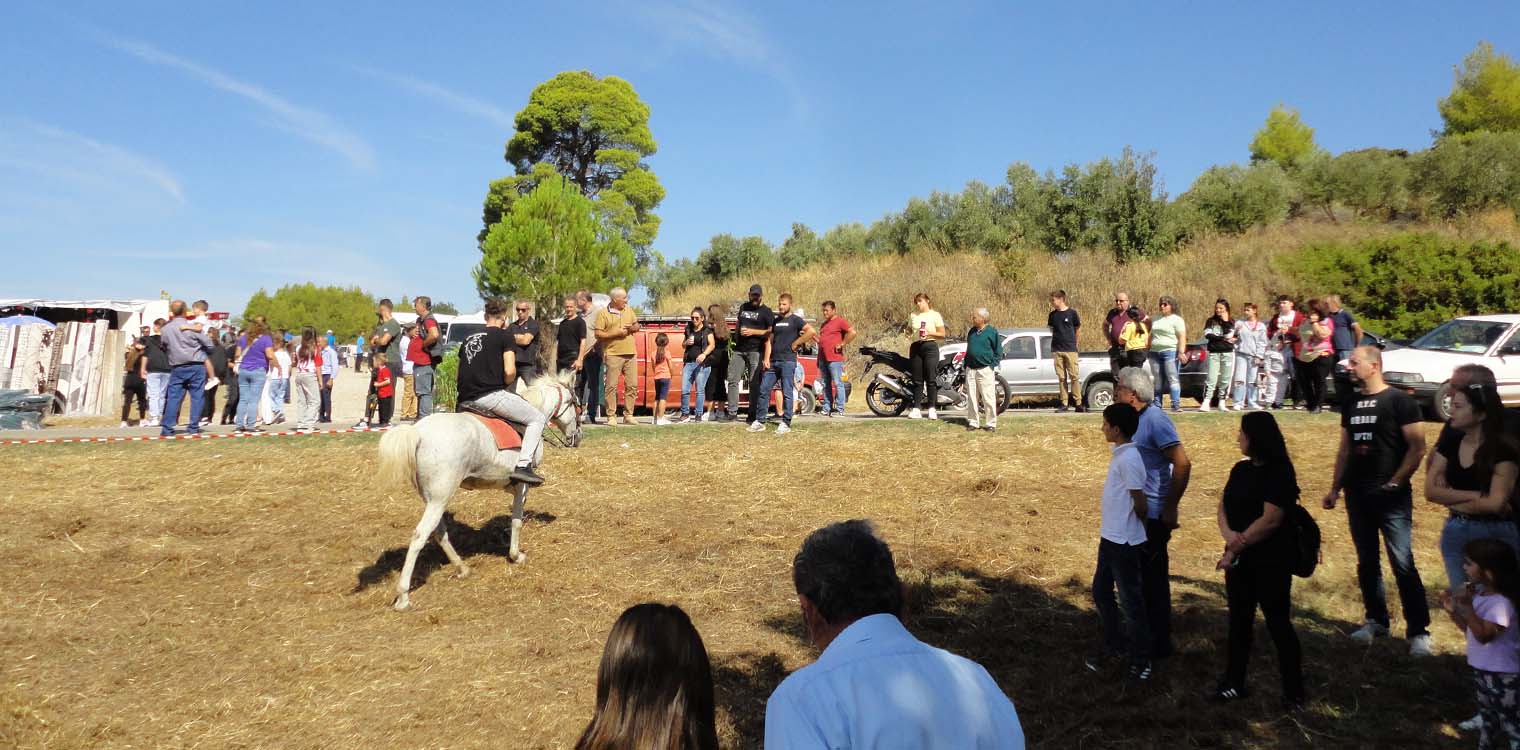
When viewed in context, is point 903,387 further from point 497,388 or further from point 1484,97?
point 1484,97

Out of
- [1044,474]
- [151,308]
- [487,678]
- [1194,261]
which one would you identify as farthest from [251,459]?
[1194,261]

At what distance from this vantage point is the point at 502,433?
28.2 feet

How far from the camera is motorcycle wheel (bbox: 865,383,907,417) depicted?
16578mm

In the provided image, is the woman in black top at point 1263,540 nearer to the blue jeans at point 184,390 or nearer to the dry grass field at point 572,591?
the dry grass field at point 572,591

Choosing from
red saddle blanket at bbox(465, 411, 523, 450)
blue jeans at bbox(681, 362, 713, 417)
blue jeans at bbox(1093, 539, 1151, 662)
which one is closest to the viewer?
blue jeans at bbox(1093, 539, 1151, 662)

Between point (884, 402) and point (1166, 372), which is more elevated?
point (1166, 372)

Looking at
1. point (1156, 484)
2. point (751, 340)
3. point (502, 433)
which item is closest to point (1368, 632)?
point (1156, 484)

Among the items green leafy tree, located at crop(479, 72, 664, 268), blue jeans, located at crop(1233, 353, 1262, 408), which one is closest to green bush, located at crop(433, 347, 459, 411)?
blue jeans, located at crop(1233, 353, 1262, 408)

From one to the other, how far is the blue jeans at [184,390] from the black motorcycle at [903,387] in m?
9.98

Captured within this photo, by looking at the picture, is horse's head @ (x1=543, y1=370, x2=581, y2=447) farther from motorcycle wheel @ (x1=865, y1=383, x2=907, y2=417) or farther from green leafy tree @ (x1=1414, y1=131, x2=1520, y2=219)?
green leafy tree @ (x1=1414, y1=131, x2=1520, y2=219)

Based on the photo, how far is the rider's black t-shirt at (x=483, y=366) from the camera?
8.69m

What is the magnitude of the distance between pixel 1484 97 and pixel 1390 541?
57175mm

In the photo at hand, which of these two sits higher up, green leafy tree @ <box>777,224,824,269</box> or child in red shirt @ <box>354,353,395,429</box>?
green leafy tree @ <box>777,224,824,269</box>

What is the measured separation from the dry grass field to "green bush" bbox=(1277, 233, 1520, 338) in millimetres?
17665
